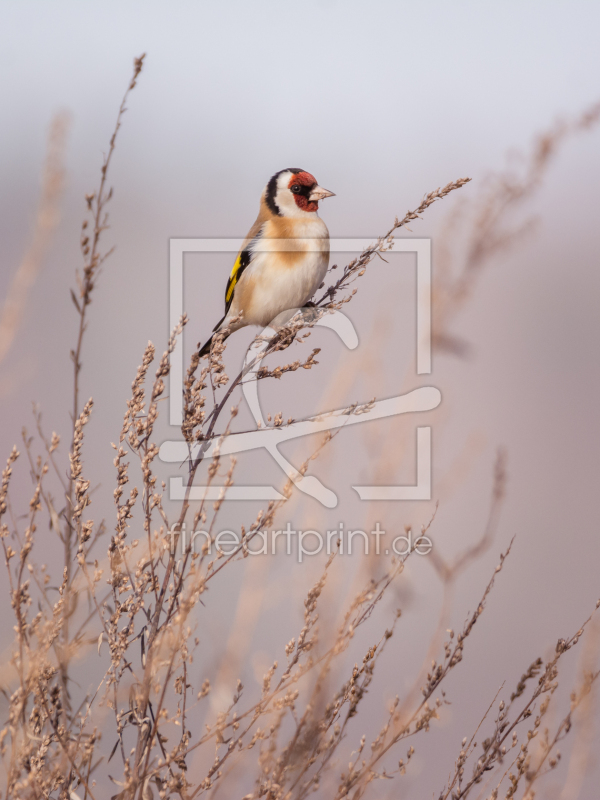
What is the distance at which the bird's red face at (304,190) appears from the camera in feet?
10.3

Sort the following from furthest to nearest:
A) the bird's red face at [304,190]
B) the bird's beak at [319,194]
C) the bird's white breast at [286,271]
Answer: the bird's red face at [304,190] < the bird's beak at [319,194] < the bird's white breast at [286,271]

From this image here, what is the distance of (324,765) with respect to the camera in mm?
1373

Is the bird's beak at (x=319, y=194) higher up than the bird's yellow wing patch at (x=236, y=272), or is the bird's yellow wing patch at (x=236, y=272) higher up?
the bird's beak at (x=319, y=194)

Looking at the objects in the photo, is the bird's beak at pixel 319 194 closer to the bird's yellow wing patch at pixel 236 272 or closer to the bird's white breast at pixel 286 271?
the bird's white breast at pixel 286 271

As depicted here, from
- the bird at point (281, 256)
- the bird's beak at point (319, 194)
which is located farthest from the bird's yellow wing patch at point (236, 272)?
the bird's beak at point (319, 194)

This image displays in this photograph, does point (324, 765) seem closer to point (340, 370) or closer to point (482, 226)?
point (340, 370)

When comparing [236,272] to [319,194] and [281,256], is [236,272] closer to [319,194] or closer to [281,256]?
[281,256]

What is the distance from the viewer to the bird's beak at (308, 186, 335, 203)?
304 centimetres

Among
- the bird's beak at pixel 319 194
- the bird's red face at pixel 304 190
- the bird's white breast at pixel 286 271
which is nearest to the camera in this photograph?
the bird's white breast at pixel 286 271

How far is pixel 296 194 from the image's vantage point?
3.17 meters

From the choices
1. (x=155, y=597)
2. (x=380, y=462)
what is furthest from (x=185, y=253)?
(x=155, y=597)

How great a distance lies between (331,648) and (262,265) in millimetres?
1993

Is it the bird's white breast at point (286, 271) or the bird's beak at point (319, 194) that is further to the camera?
the bird's beak at point (319, 194)

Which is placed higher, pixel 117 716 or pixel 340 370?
pixel 340 370
